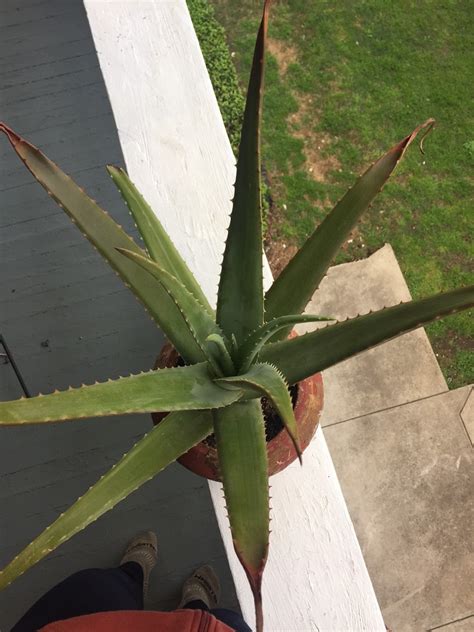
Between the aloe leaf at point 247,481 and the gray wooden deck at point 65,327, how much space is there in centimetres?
72

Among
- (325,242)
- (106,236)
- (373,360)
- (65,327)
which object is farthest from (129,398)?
(373,360)

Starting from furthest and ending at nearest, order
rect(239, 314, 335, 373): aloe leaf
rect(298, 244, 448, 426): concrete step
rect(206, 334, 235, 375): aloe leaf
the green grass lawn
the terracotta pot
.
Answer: the green grass lawn → rect(298, 244, 448, 426): concrete step → the terracotta pot → rect(206, 334, 235, 375): aloe leaf → rect(239, 314, 335, 373): aloe leaf

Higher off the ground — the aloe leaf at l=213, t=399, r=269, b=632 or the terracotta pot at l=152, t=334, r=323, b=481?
the aloe leaf at l=213, t=399, r=269, b=632

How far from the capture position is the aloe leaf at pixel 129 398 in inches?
29.1

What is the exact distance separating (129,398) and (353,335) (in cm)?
32

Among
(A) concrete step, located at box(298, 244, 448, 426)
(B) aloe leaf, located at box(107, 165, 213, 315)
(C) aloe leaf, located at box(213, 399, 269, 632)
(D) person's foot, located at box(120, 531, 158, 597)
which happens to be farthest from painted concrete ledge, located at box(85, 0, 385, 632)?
(A) concrete step, located at box(298, 244, 448, 426)

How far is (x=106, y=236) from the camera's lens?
3.05 feet

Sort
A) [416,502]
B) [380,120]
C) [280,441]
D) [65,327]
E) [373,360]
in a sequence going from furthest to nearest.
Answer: [380,120]
[373,360]
[416,502]
[65,327]
[280,441]

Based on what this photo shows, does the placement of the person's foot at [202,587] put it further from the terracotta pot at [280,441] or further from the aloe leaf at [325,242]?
the aloe leaf at [325,242]

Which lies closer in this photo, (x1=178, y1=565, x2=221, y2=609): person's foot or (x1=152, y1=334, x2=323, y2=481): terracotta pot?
(x1=152, y1=334, x2=323, y2=481): terracotta pot

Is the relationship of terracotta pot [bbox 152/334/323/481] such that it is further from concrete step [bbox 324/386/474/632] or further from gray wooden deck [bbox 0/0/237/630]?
concrete step [bbox 324/386/474/632]

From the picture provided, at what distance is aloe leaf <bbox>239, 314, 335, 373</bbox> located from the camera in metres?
0.81

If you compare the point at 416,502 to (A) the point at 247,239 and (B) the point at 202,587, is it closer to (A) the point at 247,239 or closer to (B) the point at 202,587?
(B) the point at 202,587

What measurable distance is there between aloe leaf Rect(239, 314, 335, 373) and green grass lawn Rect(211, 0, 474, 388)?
1505 millimetres
